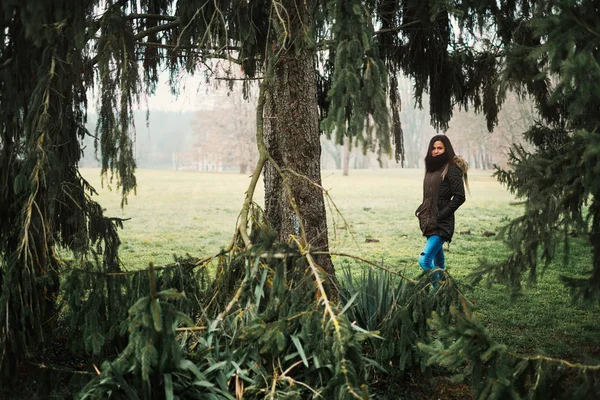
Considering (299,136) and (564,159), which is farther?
(299,136)

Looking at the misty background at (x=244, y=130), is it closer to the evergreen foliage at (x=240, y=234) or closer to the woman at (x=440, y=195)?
the evergreen foliage at (x=240, y=234)

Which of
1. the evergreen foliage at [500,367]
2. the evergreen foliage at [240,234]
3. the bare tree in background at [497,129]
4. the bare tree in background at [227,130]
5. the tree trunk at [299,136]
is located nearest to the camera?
the evergreen foliage at [500,367]

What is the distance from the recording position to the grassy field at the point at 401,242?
18.6 ft

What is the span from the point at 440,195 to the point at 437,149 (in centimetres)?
47

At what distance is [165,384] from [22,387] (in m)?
1.32

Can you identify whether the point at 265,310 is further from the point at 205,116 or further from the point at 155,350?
the point at 205,116

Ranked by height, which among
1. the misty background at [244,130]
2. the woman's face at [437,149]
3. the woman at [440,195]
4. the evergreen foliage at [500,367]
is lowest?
the evergreen foliage at [500,367]

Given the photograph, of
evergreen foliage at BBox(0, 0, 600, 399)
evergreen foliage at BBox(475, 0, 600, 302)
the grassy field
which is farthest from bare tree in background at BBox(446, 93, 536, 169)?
evergreen foliage at BBox(475, 0, 600, 302)

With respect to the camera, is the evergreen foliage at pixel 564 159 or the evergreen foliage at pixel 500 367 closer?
the evergreen foliage at pixel 564 159

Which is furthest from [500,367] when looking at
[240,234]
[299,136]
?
[299,136]

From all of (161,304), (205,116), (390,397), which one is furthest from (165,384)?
(205,116)

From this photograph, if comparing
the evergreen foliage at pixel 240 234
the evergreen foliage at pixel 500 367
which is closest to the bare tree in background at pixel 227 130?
the evergreen foliage at pixel 240 234

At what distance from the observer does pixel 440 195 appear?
6.39m

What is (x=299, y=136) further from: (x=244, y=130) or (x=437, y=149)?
(x=244, y=130)
